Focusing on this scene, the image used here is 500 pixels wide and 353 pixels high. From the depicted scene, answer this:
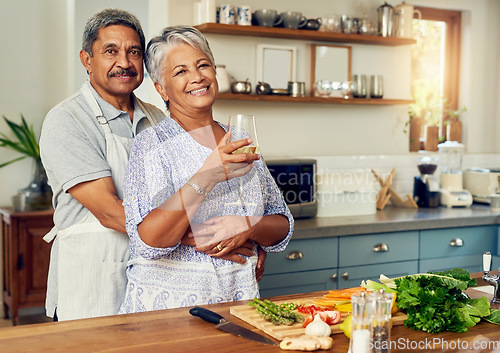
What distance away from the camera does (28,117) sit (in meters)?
4.90

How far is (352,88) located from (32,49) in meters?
2.53

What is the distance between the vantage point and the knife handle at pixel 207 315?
1.57 m

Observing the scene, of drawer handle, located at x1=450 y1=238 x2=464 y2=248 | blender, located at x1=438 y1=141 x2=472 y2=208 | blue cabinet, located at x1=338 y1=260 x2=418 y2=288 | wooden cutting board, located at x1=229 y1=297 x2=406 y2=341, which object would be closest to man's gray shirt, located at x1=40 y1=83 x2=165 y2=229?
wooden cutting board, located at x1=229 y1=297 x2=406 y2=341

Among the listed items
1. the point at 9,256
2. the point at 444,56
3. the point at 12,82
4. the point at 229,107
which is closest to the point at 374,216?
the point at 229,107

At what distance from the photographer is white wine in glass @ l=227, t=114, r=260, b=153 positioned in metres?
1.57

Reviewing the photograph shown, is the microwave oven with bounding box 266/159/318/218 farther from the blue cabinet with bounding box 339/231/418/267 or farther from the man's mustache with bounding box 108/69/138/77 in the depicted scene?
the man's mustache with bounding box 108/69/138/77

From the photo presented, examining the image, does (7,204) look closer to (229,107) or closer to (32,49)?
(32,49)

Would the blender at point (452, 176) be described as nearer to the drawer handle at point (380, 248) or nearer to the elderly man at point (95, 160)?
the drawer handle at point (380, 248)

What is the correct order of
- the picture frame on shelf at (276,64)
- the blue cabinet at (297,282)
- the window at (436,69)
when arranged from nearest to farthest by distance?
the blue cabinet at (297,282)
the picture frame on shelf at (276,64)
the window at (436,69)

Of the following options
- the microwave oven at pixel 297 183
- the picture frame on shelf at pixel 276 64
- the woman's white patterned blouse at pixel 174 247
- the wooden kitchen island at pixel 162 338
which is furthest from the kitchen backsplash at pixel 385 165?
the wooden kitchen island at pixel 162 338

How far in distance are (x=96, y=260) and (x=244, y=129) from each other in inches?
31.2

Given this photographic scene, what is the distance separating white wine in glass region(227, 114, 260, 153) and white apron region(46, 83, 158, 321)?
1.97 ft

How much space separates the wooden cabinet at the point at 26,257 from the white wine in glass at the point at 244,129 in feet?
10.5

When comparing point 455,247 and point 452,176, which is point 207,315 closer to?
point 455,247
